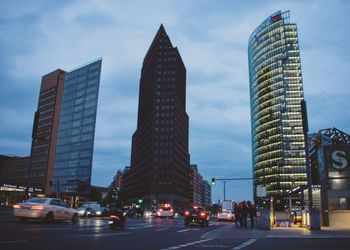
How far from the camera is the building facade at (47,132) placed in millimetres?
170750

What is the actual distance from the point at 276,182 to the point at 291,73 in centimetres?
5231

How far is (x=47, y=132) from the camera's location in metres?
178

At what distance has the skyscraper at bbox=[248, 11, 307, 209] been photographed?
554 ft

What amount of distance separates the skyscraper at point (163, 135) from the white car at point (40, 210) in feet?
442

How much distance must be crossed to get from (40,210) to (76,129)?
158m

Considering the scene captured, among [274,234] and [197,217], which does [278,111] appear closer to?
[197,217]

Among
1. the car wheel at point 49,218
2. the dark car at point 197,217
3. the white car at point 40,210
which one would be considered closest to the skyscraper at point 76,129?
the dark car at point 197,217

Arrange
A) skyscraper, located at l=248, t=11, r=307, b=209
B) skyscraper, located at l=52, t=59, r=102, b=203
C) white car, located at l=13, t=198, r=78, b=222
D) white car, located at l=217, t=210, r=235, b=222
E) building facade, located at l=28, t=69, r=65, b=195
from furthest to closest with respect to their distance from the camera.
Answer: building facade, located at l=28, t=69, r=65, b=195 → skyscraper, located at l=248, t=11, r=307, b=209 → skyscraper, located at l=52, t=59, r=102, b=203 → white car, located at l=217, t=210, r=235, b=222 → white car, located at l=13, t=198, r=78, b=222

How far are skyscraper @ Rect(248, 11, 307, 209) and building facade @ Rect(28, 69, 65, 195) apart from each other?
9587 cm

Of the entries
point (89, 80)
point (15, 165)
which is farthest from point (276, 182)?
point (15, 165)

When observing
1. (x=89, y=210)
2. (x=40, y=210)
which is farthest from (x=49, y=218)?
(x=89, y=210)

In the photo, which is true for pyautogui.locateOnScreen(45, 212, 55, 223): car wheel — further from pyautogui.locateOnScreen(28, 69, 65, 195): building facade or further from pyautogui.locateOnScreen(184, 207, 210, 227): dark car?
pyautogui.locateOnScreen(28, 69, 65, 195): building facade

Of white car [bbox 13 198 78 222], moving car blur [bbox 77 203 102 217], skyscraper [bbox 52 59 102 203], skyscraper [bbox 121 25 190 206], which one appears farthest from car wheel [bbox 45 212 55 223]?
skyscraper [bbox 52 59 102 203]

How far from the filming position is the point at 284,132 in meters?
172
